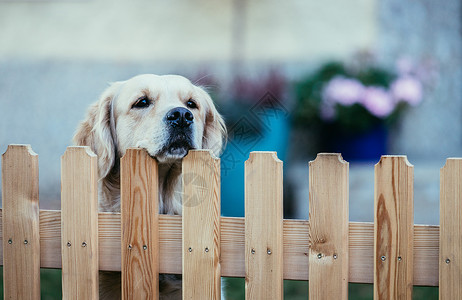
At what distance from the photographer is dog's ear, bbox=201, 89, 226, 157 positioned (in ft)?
6.55

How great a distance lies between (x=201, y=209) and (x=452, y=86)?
13.7 ft

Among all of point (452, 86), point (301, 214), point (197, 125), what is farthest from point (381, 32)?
point (197, 125)

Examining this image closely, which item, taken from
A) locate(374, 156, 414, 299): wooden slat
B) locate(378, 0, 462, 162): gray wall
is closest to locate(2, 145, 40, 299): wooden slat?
locate(374, 156, 414, 299): wooden slat

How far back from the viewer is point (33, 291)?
5.49 feet

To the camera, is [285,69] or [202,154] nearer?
[202,154]

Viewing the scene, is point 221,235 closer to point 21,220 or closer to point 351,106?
point 21,220

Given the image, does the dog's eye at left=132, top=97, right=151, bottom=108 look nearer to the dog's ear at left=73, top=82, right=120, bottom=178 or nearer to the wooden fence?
the dog's ear at left=73, top=82, right=120, bottom=178

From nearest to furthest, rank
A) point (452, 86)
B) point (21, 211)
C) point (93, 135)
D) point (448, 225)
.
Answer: point (448, 225) < point (21, 211) < point (93, 135) < point (452, 86)

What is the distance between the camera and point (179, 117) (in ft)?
5.57

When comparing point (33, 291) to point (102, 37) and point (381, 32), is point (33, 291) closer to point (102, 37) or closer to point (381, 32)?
point (102, 37)

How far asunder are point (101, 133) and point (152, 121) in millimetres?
303

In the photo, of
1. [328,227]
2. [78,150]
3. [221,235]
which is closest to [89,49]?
[78,150]

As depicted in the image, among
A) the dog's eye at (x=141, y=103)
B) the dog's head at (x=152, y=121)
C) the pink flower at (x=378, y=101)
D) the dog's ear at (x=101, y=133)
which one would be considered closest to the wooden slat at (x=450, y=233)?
the dog's head at (x=152, y=121)

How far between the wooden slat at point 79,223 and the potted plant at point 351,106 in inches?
116
